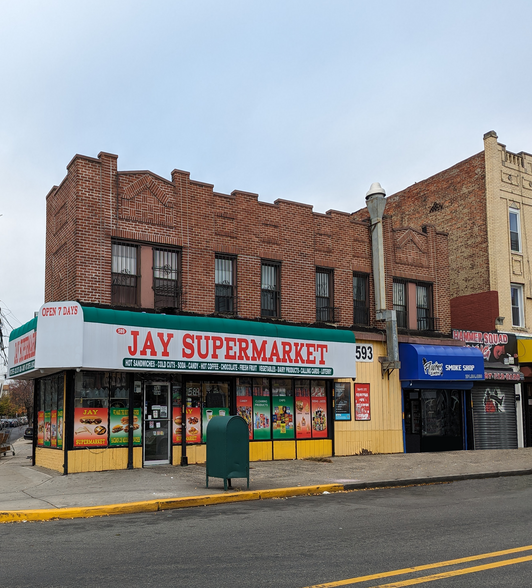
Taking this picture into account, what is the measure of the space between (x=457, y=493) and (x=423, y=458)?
693 cm

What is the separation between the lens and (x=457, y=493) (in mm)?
12430

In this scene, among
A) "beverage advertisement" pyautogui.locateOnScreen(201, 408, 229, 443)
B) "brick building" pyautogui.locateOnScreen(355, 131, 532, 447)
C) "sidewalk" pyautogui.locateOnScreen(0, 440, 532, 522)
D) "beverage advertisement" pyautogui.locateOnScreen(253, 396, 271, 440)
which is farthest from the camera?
"brick building" pyautogui.locateOnScreen(355, 131, 532, 447)

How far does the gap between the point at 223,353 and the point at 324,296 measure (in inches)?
205

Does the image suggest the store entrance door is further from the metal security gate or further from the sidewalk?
the metal security gate

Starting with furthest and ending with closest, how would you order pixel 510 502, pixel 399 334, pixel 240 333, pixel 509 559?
pixel 399 334
pixel 240 333
pixel 510 502
pixel 509 559

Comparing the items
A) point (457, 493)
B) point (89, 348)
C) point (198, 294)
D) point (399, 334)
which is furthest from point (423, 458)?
point (89, 348)

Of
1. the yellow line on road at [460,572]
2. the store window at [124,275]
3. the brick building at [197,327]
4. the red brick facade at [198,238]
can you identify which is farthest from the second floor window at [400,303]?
the yellow line on road at [460,572]

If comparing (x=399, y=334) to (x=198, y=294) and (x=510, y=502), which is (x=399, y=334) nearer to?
(x=198, y=294)

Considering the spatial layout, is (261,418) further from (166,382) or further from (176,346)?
(176,346)

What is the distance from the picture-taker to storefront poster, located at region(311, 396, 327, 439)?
19.0m

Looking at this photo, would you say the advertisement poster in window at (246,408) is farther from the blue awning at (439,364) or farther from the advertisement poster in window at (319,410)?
the blue awning at (439,364)

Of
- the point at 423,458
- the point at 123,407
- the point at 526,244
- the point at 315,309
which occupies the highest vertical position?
the point at 526,244

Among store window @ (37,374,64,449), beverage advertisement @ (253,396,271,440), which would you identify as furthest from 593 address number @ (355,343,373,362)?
store window @ (37,374,64,449)

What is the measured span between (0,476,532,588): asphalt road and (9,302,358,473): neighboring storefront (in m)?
5.19
